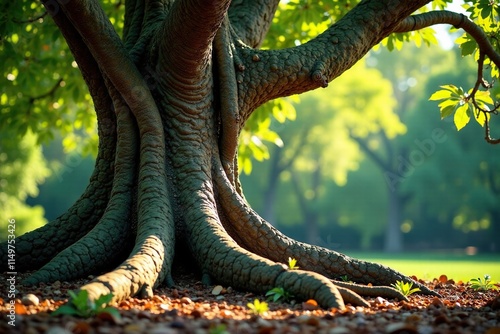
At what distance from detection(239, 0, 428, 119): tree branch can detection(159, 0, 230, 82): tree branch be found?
571 mm

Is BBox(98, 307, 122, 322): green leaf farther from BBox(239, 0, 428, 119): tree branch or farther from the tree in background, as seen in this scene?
the tree in background

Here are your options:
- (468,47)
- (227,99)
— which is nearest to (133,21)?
(227,99)

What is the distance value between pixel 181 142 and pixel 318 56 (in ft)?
5.22

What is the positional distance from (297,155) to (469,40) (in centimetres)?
4078

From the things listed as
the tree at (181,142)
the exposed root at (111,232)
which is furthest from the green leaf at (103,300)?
the exposed root at (111,232)

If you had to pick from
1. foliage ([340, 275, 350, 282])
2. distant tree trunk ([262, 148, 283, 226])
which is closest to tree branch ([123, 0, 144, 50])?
foliage ([340, 275, 350, 282])

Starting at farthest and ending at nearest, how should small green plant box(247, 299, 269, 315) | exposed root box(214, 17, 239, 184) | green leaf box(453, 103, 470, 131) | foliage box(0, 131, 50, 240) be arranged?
1. foliage box(0, 131, 50, 240)
2. green leaf box(453, 103, 470, 131)
3. exposed root box(214, 17, 239, 184)
4. small green plant box(247, 299, 269, 315)

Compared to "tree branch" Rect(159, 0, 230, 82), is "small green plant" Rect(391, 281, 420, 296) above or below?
below

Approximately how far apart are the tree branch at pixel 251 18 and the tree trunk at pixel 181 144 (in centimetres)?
15

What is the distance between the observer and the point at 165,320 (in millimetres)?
3215

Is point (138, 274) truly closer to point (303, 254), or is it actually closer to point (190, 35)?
point (303, 254)

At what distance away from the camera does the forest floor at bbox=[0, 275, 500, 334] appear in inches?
115

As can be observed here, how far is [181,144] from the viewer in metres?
5.35

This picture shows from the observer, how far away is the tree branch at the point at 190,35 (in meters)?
4.62
